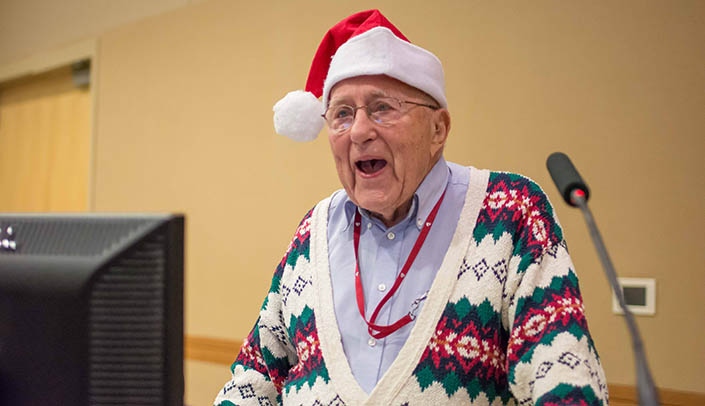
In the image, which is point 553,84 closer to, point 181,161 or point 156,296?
point 156,296

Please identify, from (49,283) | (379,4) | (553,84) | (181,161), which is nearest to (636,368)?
(49,283)

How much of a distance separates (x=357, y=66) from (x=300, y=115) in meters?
0.25

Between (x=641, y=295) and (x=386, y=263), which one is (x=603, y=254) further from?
(x=641, y=295)

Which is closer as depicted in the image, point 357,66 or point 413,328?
point 413,328

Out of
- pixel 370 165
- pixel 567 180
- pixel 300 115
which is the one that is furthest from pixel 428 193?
pixel 567 180

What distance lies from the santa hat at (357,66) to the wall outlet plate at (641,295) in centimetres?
78

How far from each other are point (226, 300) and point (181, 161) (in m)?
0.75

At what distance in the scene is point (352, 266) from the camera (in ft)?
4.17

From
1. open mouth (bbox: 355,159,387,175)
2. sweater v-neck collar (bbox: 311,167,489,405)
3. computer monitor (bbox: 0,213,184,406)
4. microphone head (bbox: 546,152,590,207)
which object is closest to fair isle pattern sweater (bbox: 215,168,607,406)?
sweater v-neck collar (bbox: 311,167,489,405)

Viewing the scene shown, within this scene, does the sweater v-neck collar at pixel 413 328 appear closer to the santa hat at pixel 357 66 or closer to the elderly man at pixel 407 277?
the elderly man at pixel 407 277

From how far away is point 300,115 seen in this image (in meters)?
1.45

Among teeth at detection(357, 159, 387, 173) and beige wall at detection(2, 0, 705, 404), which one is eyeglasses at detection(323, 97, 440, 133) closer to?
teeth at detection(357, 159, 387, 173)

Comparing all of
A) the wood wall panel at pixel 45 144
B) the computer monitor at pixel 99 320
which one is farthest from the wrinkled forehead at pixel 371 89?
the wood wall panel at pixel 45 144

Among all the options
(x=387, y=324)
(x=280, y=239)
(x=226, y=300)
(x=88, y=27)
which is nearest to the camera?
(x=387, y=324)
